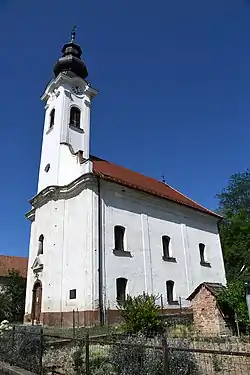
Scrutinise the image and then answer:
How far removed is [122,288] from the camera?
20.1 m

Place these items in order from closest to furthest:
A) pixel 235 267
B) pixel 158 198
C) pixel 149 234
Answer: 1. pixel 149 234
2. pixel 158 198
3. pixel 235 267

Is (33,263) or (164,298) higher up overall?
(33,263)

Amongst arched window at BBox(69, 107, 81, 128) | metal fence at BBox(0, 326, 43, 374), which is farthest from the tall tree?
metal fence at BBox(0, 326, 43, 374)

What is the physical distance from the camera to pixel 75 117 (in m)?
26.6

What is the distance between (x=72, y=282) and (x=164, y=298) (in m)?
6.65

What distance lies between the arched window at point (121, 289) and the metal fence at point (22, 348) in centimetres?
1053

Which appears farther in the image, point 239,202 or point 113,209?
point 239,202

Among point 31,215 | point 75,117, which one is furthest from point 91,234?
point 75,117

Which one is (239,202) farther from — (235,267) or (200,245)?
(200,245)

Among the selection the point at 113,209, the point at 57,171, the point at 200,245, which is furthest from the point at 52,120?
the point at 200,245

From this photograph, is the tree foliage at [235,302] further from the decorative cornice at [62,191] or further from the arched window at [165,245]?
the decorative cornice at [62,191]

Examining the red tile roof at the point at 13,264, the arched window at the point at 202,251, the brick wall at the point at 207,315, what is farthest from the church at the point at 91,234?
the red tile roof at the point at 13,264

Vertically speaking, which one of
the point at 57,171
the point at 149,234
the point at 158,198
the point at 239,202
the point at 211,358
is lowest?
the point at 211,358

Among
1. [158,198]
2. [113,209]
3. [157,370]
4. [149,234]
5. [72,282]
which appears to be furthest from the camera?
[158,198]
